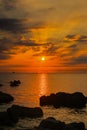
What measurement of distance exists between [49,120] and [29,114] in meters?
18.3

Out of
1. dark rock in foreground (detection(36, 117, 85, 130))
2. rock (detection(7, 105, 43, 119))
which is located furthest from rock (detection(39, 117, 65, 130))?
rock (detection(7, 105, 43, 119))

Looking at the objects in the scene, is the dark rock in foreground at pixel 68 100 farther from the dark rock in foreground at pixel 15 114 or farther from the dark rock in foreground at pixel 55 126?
the dark rock in foreground at pixel 55 126

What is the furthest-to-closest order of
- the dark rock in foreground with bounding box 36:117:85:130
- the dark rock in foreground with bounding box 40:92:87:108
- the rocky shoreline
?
the dark rock in foreground with bounding box 40:92:87:108
the rocky shoreline
the dark rock in foreground with bounding box 36:117:85:130

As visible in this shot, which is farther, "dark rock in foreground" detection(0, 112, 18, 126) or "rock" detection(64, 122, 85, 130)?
"dark rock in foreground" detection(0, 112, 18, 126)

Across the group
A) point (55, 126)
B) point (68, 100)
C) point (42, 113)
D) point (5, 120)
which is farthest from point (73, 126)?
point (68, 100)

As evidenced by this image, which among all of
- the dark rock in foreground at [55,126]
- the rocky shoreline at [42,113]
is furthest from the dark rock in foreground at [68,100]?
the dark rock in foreground at [55,126]

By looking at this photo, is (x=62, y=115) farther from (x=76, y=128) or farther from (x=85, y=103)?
(x=76, y=128)

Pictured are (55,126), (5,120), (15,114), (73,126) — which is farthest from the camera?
(15,114)

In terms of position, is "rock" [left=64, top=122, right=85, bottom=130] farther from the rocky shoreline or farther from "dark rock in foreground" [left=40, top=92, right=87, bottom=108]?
"dark rock in foreground" [left=40, top=92, right=87, bottom=108]

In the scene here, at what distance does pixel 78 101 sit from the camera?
86375 mm

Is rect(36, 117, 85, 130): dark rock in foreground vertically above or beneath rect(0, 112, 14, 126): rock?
above

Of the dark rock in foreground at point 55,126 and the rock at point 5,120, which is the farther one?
the rock at point 5,120

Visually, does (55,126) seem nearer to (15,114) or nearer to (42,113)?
(15,114)

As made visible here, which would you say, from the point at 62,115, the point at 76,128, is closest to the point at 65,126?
the point at 76,128
